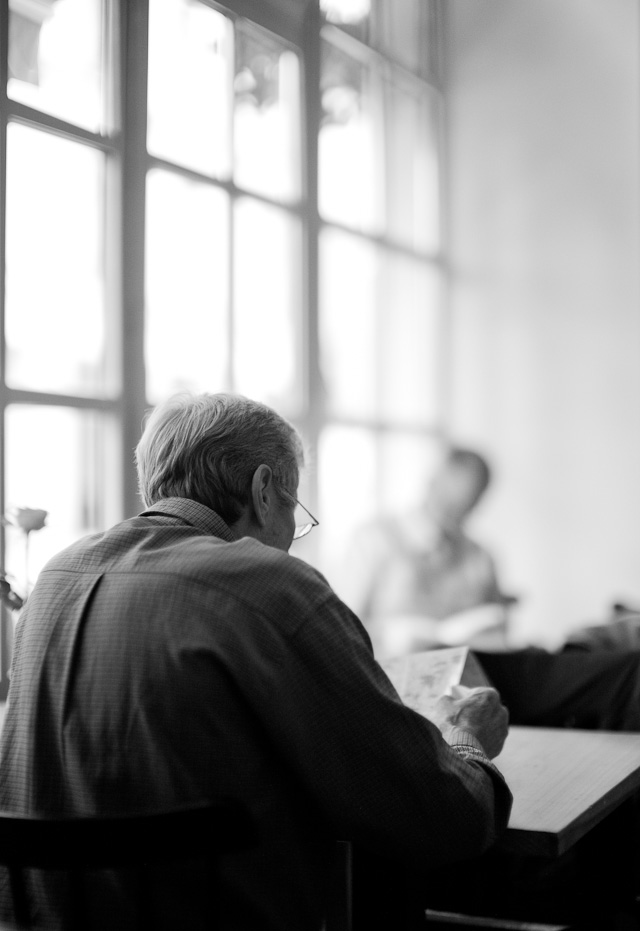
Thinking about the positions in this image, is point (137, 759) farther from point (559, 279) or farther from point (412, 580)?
point (559, 279)

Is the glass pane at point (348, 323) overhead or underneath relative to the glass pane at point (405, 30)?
underneath

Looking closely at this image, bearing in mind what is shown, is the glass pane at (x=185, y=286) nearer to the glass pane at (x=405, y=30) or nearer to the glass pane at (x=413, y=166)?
the glass pane at (x=413, y=166)

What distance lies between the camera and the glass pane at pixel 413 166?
18.7 feet

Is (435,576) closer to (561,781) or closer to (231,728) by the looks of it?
(561,781)

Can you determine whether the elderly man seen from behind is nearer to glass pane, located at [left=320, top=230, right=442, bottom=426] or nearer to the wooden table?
the wooden table

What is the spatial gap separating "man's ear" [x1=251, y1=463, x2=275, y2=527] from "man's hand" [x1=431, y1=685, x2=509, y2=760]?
0.39m

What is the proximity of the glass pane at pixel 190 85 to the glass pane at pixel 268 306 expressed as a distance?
291 mm

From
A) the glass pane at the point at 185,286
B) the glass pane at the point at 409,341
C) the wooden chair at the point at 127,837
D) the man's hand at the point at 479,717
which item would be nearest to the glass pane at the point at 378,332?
the glass pane at the point at 409,341

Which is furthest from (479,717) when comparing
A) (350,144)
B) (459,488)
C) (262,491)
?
(350,144)

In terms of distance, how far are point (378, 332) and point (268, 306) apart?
1.31 meters

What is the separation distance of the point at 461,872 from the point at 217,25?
10.4 feet

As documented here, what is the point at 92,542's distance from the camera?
4.47 feet

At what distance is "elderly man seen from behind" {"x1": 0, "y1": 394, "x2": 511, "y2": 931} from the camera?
120cm

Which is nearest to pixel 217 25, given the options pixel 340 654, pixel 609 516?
pixel 609 516
